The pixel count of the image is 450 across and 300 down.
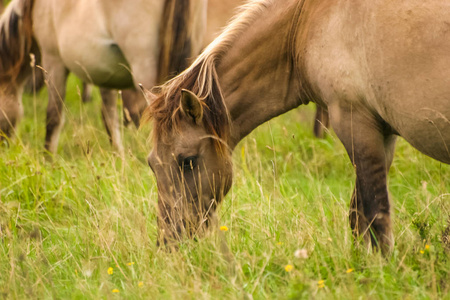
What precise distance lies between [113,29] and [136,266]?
8.11 feet

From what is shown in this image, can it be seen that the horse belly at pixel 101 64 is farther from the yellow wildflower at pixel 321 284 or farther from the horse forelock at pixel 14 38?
the yellow wildflower at pixel 321 284

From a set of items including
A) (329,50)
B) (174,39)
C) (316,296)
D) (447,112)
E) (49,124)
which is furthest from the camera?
(49,124)

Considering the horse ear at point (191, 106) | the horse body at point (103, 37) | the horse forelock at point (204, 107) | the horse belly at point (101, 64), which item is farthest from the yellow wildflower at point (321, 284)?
the horse belly at point (101, 64)

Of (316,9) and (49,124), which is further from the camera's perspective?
(49,124)

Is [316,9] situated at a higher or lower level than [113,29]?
higher

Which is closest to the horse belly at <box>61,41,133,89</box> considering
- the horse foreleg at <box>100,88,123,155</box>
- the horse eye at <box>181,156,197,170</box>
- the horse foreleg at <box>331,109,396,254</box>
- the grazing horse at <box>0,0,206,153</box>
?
the grazing horse at <box>0,0,206,153</box>

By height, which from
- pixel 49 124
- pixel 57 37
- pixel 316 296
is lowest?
pixel 49 124

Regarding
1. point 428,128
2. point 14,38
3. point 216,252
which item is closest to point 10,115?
point 14,38

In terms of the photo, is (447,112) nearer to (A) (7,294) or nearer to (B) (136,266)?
(B) (136,266)

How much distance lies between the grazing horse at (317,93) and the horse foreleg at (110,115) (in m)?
3.10

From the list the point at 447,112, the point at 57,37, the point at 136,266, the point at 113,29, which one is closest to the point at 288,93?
the point at 447,112

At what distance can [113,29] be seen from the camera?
510 cm

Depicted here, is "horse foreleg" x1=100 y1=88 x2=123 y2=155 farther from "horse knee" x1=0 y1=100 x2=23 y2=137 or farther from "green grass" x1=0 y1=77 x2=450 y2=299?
"green grass" x1=0 y1=77 x2=450 y2=299

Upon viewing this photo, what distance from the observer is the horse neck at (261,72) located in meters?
3.37
